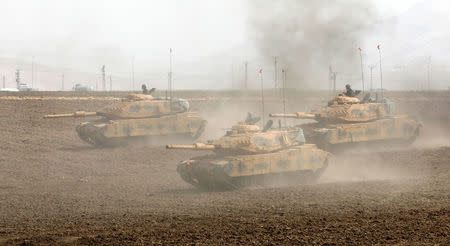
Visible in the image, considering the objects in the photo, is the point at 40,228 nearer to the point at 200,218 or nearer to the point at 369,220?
the point at 200,218

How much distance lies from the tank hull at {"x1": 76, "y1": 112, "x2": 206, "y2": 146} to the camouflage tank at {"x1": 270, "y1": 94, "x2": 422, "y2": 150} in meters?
8.07

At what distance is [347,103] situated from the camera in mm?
34812

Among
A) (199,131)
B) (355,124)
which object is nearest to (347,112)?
(355,124)

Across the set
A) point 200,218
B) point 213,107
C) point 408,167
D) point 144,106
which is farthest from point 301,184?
point 213,107

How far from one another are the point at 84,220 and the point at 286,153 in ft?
31.7

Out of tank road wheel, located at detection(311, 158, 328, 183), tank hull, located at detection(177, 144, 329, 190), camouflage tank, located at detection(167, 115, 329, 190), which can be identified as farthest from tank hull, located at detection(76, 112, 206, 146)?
tank road wheel, located at detection(311, 158, 328, 183)

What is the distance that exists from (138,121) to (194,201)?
17472mm

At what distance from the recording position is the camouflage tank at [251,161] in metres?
22.4

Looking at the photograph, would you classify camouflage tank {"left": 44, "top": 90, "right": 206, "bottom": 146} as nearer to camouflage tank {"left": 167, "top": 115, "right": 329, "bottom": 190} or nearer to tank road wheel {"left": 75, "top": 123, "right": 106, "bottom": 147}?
tank road wheel {"left": 75, "top": 123, "right": 106, "bottom": 147}

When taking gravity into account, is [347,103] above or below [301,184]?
above

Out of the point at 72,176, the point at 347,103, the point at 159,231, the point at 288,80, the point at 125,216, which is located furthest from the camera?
the point at 288,80

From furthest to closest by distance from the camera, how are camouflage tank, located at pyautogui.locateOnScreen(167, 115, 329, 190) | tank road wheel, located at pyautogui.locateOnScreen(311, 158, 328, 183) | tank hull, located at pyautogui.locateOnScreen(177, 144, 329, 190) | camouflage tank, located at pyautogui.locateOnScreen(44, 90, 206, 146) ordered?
camouflage tank, located at pyautogui.locateOnScreen(44, 90, 206, 146)
tank road wheel, located at pyautogui.locateOnScreen(311, 158, 328, 183)
camouflage tank, located at pyautogui.locateOnScreen(167, 115, 329, 190)
tank hull, located at pyautogui.locateOnScreen(177, 144, 329, 190)

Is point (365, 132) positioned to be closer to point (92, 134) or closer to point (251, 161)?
point (251, 161)

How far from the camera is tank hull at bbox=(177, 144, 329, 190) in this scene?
22328mm
